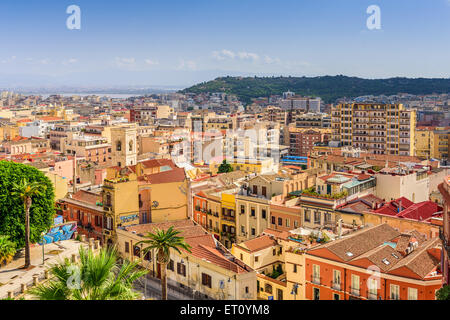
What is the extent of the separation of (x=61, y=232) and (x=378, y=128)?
25.7m

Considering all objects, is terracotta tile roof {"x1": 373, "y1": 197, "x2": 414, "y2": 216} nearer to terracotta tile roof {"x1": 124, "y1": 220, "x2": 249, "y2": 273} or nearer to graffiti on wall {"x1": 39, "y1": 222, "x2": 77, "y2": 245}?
terracotta tile roof {"x1": 124, "y1": 220, "x2": 249, "y2": 273}

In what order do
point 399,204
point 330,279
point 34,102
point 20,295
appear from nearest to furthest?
point 20,295 → point 330,279 → point 399,204 → point 34,102

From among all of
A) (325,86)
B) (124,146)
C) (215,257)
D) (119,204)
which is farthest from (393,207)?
(325,86)

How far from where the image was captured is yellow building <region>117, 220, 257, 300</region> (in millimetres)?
9305

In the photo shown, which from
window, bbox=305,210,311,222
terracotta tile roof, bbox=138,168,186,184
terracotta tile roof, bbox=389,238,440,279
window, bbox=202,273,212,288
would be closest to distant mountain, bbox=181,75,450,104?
terracotta tile roof, bbox=138,168,186,184

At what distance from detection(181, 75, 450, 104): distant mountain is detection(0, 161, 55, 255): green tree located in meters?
66.1

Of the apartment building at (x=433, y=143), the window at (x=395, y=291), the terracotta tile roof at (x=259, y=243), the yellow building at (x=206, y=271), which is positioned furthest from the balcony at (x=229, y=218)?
the apartment building at (x=433, y=143)

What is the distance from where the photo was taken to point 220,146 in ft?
109

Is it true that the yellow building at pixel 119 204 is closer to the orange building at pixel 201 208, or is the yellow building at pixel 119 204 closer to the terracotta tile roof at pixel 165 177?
the terracotta tile roof at pixel 165 177

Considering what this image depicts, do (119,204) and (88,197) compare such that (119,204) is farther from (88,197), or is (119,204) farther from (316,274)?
(316,274)

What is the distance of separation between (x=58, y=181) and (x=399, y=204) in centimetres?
1148

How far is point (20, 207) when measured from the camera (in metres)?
11.5

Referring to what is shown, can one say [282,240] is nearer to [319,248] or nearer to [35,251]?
[319,248]

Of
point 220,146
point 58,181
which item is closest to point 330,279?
point 58,181
